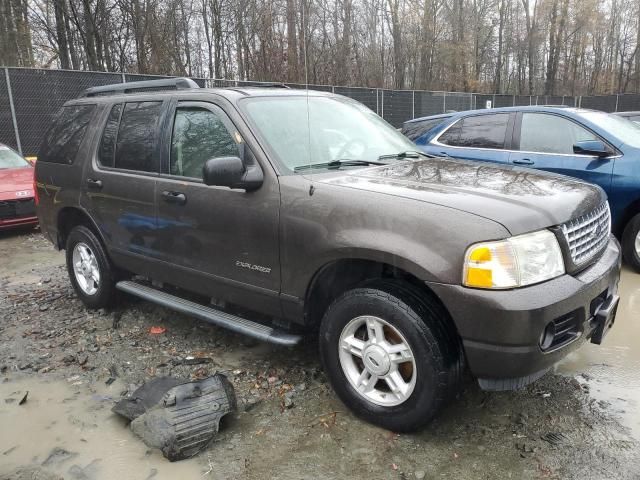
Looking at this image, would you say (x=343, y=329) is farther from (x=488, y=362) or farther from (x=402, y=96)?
(x=402, y=96)

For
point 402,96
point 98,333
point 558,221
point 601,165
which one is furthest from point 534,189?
point 402,96

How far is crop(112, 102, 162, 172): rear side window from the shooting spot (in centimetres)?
391

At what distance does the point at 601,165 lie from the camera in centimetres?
539

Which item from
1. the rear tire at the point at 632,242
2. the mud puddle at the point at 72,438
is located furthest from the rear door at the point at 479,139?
the mud puddle at the point at 72,438

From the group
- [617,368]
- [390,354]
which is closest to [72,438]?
[390,354]

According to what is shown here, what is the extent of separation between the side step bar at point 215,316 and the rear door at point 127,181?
0.18 metres

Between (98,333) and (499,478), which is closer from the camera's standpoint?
(499,478)

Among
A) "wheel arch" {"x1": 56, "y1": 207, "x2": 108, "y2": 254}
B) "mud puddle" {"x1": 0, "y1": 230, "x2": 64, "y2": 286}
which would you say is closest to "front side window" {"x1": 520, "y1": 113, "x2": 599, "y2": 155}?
"wheel arch" {"x1": 56, "y1": 207, "x2": 108, "y2": 254}

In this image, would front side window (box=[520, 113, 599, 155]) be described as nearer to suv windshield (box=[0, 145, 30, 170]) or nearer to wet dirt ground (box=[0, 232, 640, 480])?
wet dirt ground (box=[0, 232, 640, 480])

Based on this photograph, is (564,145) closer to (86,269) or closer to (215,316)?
(215,316)

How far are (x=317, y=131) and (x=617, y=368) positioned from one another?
2.55 meters

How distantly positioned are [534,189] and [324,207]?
3.80 ft

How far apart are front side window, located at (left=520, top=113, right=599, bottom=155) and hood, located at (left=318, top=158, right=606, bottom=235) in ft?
8.70

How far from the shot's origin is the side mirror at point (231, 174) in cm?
295
